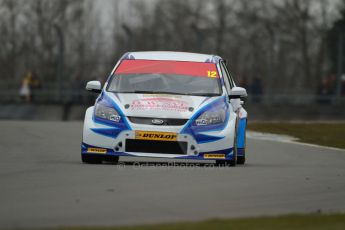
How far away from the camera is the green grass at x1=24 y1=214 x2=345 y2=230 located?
7805 millimetres

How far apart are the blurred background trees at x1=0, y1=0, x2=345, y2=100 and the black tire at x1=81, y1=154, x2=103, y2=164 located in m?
43.4

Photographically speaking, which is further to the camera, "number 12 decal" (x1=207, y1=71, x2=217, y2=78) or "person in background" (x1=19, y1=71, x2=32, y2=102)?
"person in background" (x1=19, y1=71, x2=32, y2=102)

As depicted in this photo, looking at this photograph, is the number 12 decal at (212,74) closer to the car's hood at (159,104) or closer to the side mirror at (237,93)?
the side mirror at (237,93)

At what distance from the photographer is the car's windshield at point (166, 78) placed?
14203 mm

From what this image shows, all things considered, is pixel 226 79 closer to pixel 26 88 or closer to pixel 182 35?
pixel 26 88

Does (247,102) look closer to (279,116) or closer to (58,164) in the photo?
(279,116)

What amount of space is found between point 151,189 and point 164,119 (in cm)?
284

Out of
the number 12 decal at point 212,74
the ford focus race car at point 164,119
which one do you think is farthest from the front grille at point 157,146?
the number 12 decal at point 212,74

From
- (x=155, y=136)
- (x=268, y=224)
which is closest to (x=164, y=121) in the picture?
(x=155, y=136)

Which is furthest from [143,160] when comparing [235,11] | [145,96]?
[235,11]

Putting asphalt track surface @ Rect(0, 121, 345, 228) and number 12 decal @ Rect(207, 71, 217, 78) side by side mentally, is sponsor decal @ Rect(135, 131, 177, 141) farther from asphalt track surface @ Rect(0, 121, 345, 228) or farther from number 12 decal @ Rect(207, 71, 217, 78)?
number 12 decal @ Rect(207, 71, 217, 78)

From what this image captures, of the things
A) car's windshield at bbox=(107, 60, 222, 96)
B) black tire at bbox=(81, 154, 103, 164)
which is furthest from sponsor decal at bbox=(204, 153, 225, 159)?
black tire at bbox=(81, 154, 103, 164)

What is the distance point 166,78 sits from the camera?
1444cm

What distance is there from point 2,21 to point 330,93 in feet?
86.0
